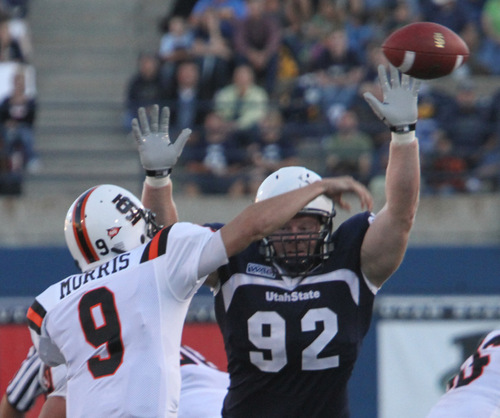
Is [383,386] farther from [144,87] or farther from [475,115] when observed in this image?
[144,87]

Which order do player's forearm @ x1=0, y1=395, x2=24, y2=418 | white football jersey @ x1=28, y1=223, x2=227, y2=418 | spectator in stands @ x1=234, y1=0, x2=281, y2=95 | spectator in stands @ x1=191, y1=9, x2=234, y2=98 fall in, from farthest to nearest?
spectator in stands @ x1=234, y1=0, x2=281, y2=95 → spectator in stands @ x1=191, y1=9, x2=234, y2=98 → player's forearm @ x1=0, y1=395, x2=24, y2=418 → white football jersey @ x1=28, y1=223, x2=227, y2=418

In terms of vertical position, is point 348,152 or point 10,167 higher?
point 348,152

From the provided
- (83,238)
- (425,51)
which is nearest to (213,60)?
(425,51)

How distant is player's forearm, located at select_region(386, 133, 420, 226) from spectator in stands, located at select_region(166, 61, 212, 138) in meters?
6.02

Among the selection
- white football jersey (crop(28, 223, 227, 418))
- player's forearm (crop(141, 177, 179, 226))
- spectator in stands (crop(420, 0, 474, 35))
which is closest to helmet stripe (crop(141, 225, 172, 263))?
white football jersey (crop(28, 223, 227, 418))

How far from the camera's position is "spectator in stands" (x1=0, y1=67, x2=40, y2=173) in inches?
409

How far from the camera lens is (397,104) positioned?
14.8ft

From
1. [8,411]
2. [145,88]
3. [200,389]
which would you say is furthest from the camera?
[145,88]

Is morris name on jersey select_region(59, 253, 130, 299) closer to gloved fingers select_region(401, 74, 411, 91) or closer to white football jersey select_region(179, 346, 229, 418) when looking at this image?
white football jersey select_region(179, 346, 229, 418)

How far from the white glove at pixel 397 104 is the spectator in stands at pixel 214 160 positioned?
563 cm

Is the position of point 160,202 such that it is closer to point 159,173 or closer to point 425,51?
point 159,173

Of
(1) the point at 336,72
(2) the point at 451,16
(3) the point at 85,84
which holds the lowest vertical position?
(3) the point at 85,84

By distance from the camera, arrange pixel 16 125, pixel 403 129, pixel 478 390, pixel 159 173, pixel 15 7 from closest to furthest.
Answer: pixel 478 390
pixel 403 129
pixel 159 173
pixel 16 125
pixel 15 7

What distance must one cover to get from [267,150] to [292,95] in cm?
88
